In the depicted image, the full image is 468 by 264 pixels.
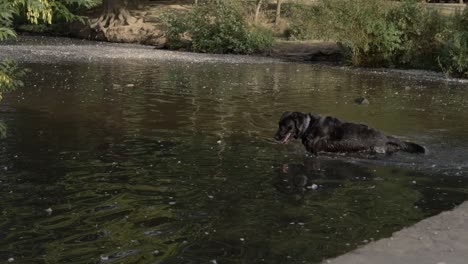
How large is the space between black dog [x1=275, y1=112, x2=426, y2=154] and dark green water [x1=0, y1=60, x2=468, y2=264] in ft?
0.89

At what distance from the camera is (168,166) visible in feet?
38.6

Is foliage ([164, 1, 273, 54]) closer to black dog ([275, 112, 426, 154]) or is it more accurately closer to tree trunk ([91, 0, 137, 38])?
tree trunk ([91, 0, 137, 38])

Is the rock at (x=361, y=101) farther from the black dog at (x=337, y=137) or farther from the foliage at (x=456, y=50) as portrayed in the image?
the foliage at (x=456, y=50)

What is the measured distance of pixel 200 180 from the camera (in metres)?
10.8

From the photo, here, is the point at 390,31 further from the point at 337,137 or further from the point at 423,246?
the point at 423,246

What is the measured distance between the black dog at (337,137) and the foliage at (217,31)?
28.3m

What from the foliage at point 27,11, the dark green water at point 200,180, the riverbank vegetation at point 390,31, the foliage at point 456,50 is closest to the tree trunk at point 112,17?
the riverbank vegetation at point 390,31

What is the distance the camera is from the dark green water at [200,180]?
25.9 ft

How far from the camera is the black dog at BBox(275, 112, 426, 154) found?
13008 mm

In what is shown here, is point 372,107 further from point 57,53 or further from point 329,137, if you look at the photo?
point 57,53

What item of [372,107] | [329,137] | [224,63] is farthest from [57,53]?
[329,137]

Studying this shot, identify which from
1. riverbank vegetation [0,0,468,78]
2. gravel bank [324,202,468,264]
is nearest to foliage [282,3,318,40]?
riverbank vegetation [0,0,468,78]

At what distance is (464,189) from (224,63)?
2514 cm

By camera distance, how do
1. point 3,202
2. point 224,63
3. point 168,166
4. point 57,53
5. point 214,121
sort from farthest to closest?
point 57,53, point 224,63, point 214,121, point 168,166, point 3,202
